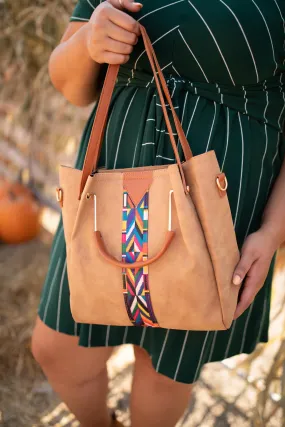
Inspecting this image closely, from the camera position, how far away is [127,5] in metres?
0.75

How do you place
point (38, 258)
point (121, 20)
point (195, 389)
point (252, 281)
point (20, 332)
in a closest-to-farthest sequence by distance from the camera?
point (121, 20), point (252, 281), point (195, 389), point (20, 332), point (38, 258)

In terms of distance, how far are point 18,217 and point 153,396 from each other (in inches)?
66.9

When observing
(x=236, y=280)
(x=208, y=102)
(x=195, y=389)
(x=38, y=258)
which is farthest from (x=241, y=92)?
(x=38, y=258)

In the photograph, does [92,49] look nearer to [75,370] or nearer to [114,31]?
[114,31]

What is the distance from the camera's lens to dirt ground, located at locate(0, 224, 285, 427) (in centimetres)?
154

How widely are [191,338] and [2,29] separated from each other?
1992 millimetres

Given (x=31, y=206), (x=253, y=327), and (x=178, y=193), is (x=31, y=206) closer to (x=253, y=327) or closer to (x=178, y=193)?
(x=253, y=327)

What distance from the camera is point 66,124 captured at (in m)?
2.58

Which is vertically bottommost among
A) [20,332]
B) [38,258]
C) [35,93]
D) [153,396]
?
[20,332]

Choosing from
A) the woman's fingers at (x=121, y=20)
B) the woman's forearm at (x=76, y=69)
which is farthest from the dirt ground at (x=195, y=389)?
the woman's fingers at (x=121, y=20)

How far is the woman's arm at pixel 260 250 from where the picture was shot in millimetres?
817

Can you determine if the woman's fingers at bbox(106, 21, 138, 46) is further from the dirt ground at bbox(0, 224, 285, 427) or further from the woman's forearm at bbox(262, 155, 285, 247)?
the dirt ground at bbox(0, 224, 285, 427)

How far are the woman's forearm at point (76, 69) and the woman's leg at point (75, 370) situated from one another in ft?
1.59

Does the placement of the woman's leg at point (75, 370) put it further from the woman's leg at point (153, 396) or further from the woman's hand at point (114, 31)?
the woman's hand at point (114, 31)
